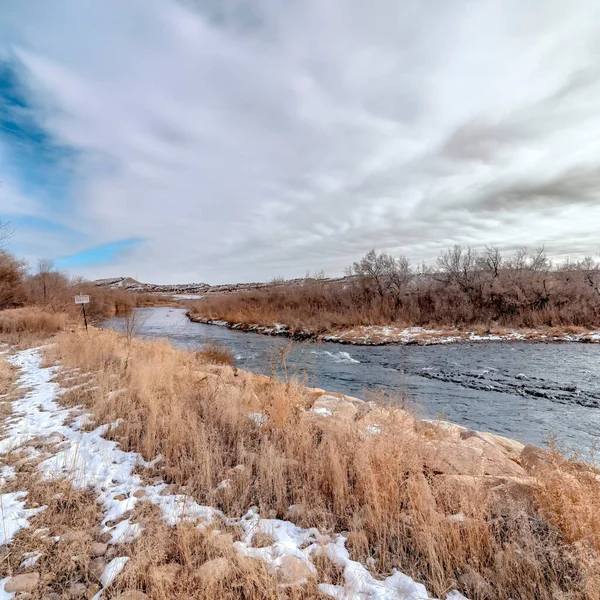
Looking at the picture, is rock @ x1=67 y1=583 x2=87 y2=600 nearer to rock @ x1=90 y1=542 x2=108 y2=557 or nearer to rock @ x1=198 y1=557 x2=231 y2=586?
rock @ x1=90 y1=542 x2=108 y2=557

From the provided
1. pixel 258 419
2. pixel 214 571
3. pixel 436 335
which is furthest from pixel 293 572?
pixel 436 335

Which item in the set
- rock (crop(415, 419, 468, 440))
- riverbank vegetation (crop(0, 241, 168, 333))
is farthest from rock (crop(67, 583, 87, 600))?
riverbank vegetation (crop(0, 241, 168, 333))

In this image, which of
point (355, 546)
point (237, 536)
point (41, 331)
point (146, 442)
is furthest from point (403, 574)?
point (41, 331)

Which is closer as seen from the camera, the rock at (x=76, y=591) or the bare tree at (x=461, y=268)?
the rock at (x=76, y=591)

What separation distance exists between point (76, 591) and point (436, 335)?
739 inches

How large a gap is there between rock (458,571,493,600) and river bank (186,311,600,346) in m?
16.0

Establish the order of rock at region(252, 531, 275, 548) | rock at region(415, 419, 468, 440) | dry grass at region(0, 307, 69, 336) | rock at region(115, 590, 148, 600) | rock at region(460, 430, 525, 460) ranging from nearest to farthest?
1. rock at region(115, 590, 148, 600)
2. rock at region(252, 531, 275, 548)
3. rock at region(415, 419, 468, 440)
4. rock at region(460, 430, 525, 460)
5. dry grass at region(0, 307, 69, 336)

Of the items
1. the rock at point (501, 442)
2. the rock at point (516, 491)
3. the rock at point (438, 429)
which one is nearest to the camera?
the rock at point (516, 491)

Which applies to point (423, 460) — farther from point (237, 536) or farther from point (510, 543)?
point (237, 536)

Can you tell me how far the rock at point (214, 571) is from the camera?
2213 mm

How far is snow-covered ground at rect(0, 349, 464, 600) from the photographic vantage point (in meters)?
2.26

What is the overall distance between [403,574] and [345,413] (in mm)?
3598

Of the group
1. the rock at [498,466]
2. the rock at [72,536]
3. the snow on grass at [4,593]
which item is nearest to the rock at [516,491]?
the rock at [498,466]

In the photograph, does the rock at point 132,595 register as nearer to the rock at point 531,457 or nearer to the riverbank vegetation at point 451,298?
the rock at point 531,457
